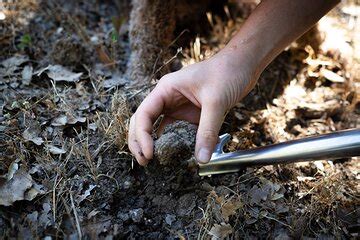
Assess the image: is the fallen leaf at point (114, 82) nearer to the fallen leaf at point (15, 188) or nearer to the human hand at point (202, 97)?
the human hand at point (202, 97)

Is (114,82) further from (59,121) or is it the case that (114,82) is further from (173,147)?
(173,147)

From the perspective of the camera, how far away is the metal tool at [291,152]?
5.49 ft

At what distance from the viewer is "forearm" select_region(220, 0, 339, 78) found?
1790 millimetres

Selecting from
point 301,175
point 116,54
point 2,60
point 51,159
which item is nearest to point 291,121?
point 301,175

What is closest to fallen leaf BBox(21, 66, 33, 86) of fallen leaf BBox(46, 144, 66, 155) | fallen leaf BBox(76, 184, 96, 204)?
fallen leaf BBox(46, 144, 66, 155)

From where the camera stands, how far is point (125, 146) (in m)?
2.00

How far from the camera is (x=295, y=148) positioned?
176cm

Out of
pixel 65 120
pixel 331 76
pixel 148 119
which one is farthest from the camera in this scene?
pixel 331 76

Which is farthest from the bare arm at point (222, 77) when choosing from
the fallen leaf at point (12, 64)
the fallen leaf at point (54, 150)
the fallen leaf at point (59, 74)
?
the fallen leaf at point (12, 64)

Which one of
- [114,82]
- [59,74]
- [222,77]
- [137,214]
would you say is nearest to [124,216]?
[137,214]

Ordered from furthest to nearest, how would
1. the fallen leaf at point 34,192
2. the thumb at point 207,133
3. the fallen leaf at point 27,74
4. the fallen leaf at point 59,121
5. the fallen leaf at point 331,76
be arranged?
the fallen leaf at point 331,76, the fallen leaf at point 27,74, the fallen leaf at point 59,121, the fallen leaf at point 34,192, the thumb at point 207,133

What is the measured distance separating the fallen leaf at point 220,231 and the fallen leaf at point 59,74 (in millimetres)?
1224

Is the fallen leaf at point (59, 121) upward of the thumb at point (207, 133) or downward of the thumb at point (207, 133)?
upward

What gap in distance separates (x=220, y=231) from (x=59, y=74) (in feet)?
4.51
